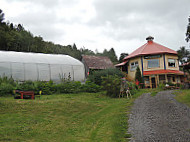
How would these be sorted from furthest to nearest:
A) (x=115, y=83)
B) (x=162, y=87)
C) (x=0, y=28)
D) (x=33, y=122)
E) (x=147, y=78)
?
(x=0, y=28) < (x=147, y=78) < (x=162, y=87) < (x=115, y=83) < (x=33, y=122)

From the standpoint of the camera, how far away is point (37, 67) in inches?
656

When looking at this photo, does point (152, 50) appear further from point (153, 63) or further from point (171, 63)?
point (171, 63)

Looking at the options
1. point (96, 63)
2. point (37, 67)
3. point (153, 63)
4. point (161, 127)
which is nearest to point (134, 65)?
point (153, 63)

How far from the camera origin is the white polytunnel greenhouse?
50.0 feet

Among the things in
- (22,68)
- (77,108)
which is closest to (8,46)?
(22,68)

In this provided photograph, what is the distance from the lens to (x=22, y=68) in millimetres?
15766

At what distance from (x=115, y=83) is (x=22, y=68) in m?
8.00

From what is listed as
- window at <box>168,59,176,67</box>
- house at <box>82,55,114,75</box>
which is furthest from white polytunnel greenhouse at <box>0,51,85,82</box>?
window at <box>168,59,176,67</box>

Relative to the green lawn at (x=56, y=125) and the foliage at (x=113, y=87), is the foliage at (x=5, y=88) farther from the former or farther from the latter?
the foliage at (x=113, y=87)

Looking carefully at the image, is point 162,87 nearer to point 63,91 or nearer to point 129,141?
point 63,91

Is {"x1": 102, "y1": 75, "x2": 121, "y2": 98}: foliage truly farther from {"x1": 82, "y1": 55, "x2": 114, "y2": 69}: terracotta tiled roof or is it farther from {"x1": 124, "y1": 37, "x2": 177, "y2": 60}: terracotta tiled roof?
{"x1": 82, "y1": 55, "x2": 114, "y2": 69}: terracotta tiled roof

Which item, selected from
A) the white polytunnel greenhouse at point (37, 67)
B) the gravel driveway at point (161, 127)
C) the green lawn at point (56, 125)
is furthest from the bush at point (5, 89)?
the gravel driveway at point (161, 127)

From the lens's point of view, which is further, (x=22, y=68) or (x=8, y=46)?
(x=8, y=46)

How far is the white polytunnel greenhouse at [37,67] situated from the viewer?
15234 mm
